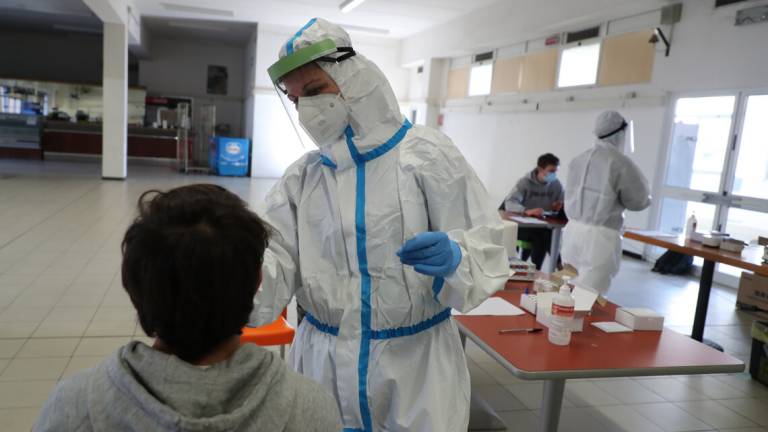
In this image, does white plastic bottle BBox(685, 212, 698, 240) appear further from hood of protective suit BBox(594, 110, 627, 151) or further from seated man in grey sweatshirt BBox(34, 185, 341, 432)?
seated man in grey sweatshirt BBox(34, 185, 341, 432)

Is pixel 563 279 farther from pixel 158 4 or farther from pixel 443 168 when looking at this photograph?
pixel 158 4

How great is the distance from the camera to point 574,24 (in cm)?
728

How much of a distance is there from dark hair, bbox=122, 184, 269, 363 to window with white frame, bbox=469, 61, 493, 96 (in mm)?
9586

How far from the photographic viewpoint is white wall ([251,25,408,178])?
1209 centimetres

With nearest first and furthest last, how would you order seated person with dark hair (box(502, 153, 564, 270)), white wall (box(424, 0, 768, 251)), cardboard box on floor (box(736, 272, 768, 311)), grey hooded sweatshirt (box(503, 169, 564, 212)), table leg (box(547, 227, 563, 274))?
cardboard box on floor (box(736, 272, 768, 311))
table leg (box(547, 227, 563, 274))
seated person with dark hair (box(502, 153, 564, 270))
grey hooded sweatshirt (box(503, 169, 564, 212))
white wall (box(424, 0, 768, 251))

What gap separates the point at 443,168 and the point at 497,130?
8503mm

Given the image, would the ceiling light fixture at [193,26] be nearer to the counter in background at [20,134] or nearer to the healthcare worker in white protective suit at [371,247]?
the counter in background at [20,134]

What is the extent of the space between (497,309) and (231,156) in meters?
10.9

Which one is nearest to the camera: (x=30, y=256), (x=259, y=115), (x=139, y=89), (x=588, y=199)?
(x=588, y=199)

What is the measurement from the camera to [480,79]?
10180 millimetres

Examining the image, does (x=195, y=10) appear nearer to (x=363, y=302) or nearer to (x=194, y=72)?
(x=194, y=72)

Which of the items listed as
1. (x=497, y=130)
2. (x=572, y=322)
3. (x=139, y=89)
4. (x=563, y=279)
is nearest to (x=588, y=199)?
(x=563, y=279)

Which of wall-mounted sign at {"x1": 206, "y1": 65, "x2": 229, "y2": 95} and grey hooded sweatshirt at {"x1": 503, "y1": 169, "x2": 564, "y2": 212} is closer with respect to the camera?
grey hooded sweatshirt at {"x1": 503, "y1": 169, "x2": 564, "y2": 212}

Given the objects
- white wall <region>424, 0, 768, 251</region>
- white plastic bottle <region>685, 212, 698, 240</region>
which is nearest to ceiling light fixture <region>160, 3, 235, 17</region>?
white wall <region>424, 0, 768, 251</region>
